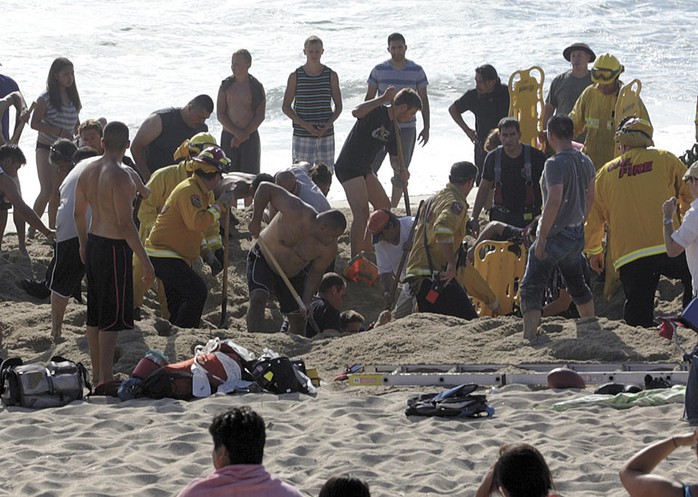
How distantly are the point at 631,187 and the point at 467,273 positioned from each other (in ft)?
4.61

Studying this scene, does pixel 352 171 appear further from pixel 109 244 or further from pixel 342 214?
pixel 109 244

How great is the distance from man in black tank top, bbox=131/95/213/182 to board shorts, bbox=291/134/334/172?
164 cm

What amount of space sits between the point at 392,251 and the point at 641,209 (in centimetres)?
208

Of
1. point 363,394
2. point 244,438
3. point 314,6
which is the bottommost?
point 363,394

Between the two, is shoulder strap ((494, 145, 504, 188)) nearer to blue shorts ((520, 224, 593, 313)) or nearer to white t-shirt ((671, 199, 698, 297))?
blue shorts ((520, 224, 593, 313))

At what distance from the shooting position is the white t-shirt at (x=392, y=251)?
9.80 metres

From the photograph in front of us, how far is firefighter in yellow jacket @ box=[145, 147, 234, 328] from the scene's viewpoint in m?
8.99

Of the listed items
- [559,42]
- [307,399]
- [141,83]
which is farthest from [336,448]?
[559,42]

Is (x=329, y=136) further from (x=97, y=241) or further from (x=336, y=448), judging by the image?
(x=336, y=448)

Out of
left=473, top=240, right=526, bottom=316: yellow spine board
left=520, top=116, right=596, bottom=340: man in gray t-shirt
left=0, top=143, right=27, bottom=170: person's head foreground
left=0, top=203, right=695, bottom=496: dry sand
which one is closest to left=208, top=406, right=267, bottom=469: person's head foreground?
left=0, top=203, right=695, bottom=496: dry sand

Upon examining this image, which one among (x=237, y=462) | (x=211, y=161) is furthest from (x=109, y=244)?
(x=237, y=462)

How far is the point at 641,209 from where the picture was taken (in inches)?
337

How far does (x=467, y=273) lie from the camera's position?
937 centimetres

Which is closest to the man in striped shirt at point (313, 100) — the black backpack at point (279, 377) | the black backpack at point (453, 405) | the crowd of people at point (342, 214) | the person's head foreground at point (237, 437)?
the crowd of people at point (342, 214)
